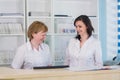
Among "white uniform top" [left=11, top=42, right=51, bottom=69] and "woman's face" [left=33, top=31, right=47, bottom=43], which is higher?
"woman's face" [left=33, top=31, right=47, bottom=43]

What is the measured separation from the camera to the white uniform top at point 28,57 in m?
3.57

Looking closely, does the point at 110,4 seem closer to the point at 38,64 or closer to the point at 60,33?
the point at 60,33

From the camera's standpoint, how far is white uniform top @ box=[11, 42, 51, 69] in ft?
11.7

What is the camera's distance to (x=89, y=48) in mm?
3686

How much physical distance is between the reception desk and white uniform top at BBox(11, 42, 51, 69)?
58 centimetres

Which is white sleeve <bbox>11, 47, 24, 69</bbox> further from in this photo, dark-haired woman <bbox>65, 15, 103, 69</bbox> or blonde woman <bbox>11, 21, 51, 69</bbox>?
dark-haired woman <bbox>65, 15, 103, 69</bbox>

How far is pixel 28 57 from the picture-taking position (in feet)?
11.9

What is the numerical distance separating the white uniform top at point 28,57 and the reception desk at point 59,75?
577 mm

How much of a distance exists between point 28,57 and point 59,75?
0.85 metres

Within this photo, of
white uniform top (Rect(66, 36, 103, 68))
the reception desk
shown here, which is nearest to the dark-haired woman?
white uniform top (Rect(66, 36, 103, 68))

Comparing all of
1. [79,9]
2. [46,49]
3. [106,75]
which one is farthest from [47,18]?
[106,75]

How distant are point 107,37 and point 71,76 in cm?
253

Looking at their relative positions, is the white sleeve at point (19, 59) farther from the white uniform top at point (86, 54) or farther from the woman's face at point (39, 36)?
the white uniform top at point (86, 54)

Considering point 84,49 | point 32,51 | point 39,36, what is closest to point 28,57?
point 32,51
